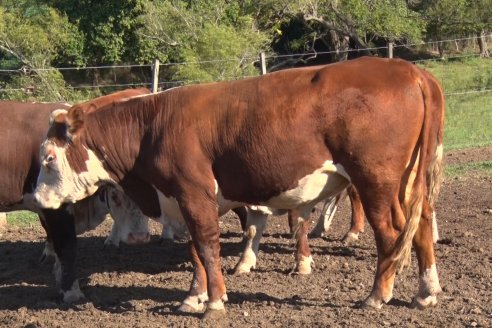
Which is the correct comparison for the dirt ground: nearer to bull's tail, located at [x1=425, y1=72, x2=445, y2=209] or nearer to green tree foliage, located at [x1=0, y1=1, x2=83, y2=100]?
bull's tail, located at [x1=425, y1=72, x2=445, y2=209]

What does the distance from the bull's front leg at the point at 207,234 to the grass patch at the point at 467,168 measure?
782 cm

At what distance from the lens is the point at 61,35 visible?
111ft

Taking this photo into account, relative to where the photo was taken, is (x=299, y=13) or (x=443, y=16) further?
(x=443, y=16)

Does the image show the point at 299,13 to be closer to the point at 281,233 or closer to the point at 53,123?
the point at 281,233

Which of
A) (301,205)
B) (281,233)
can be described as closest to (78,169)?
(301,205)

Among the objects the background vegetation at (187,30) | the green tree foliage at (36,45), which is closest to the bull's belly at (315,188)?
the green tree foliage at (36,45)

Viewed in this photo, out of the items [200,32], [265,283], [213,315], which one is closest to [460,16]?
[200,32]

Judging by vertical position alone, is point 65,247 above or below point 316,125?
below

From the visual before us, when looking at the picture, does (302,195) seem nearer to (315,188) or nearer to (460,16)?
(315,188)

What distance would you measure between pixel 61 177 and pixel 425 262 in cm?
297

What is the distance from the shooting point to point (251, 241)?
8336 mm

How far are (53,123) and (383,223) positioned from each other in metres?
2.78

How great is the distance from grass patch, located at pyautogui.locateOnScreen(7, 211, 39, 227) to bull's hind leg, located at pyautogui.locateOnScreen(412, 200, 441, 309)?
22.4 feet

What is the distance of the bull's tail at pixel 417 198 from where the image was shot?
20.5 feet
